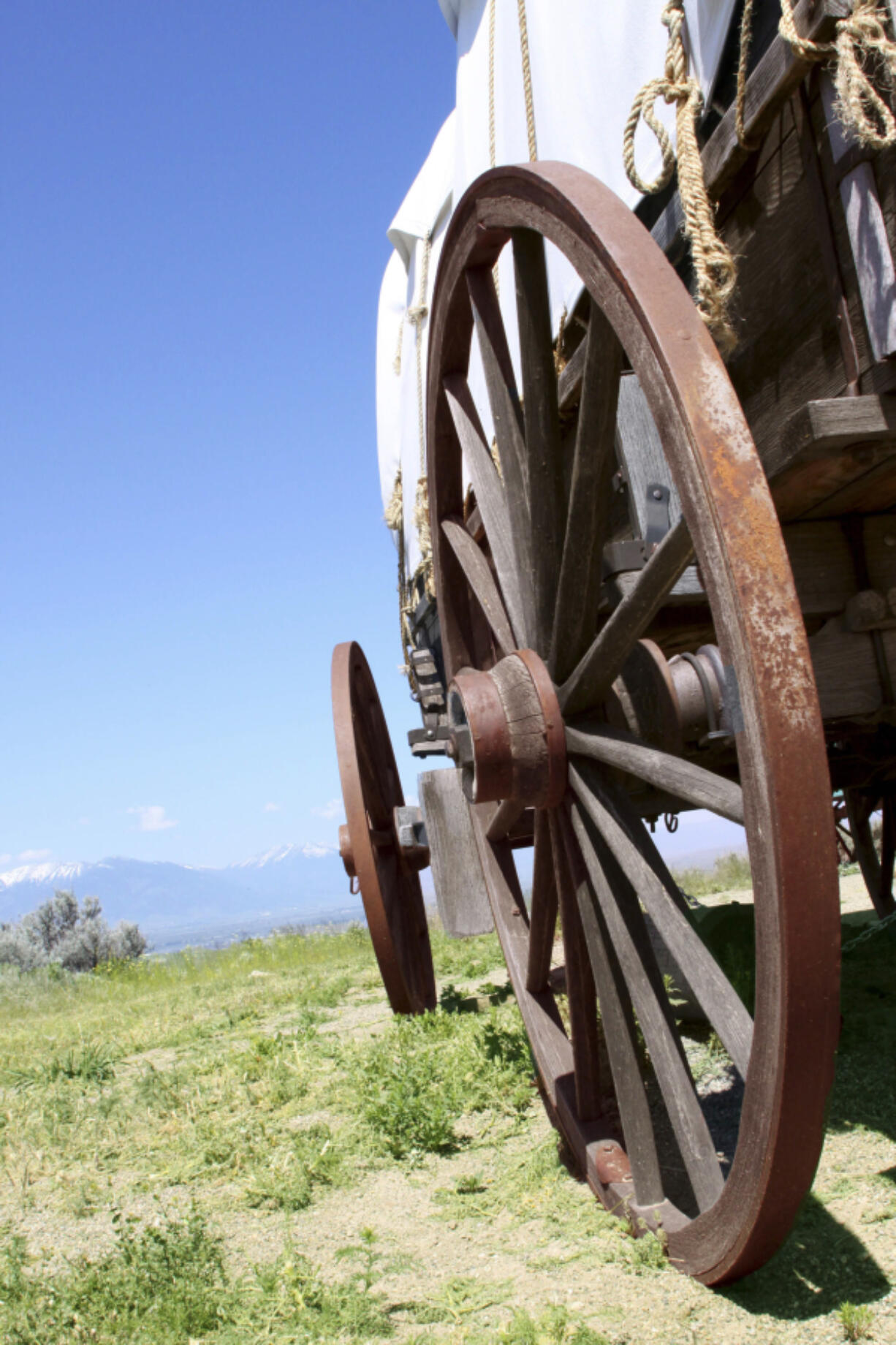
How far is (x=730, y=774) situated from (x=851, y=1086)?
2.98 feet

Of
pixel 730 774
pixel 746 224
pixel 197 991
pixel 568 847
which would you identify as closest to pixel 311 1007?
pixel 197 991

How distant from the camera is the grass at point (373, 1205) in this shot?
1.54m

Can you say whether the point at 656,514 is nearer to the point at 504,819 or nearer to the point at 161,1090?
the point at 504,819

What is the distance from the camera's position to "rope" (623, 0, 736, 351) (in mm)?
1560

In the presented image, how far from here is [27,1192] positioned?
2.61 metres

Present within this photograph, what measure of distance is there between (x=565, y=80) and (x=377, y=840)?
266 cm

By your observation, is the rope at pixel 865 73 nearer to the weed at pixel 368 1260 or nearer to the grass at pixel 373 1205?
the grass at pixel 373 1205

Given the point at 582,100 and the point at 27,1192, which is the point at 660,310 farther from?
the point at 27,1192

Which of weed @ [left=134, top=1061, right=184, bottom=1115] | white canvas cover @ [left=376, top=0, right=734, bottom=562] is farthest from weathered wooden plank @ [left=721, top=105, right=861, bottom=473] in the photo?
weed @ [left=134, top=1061, right=184, bottom=1115]

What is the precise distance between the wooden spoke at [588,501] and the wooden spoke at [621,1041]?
1.21ft

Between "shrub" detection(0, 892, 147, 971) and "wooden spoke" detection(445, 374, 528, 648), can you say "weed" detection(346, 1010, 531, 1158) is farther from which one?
"shrub" detection(0, 892, 147, 971)

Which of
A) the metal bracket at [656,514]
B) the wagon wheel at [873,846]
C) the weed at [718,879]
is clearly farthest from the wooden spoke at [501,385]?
the weed at [718,879]

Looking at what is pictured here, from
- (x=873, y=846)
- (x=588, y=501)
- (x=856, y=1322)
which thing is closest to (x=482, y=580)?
(x=588, y=501)

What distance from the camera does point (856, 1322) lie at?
4.38 feet
